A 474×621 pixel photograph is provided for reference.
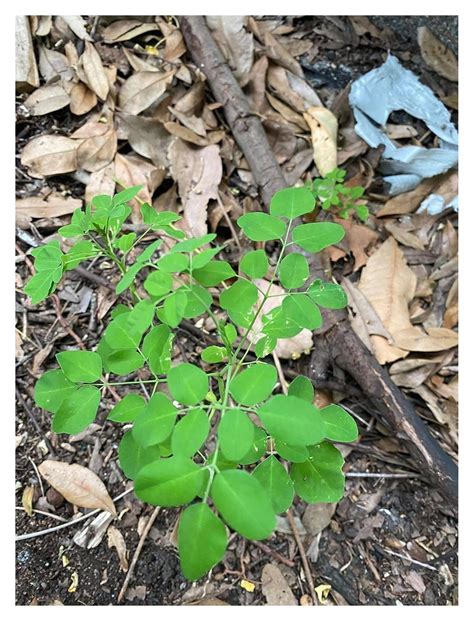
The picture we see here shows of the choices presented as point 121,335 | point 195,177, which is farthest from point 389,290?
point 121,335

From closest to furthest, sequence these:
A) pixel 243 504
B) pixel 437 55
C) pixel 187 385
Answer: pixel 243 504 → pixel 187 385 → pixel 437 55

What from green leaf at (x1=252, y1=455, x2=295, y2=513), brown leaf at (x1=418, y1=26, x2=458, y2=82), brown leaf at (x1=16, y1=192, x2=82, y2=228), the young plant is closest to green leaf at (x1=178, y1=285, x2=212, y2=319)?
the young plant

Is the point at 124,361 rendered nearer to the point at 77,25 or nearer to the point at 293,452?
the point at 293,452

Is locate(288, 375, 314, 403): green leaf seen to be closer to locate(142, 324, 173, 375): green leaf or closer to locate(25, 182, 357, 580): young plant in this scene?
locate(25, 182, 357, 580): young plant

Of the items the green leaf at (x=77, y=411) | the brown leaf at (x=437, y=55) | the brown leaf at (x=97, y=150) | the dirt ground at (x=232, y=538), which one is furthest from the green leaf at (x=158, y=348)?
the brown leaf at (x=437, y=55)

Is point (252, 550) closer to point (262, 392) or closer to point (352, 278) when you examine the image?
point (262, 392)

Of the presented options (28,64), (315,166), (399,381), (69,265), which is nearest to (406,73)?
(315,166)

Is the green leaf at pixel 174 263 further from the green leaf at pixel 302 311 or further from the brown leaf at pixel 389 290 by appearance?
the brown leaf at pixel 389 290
